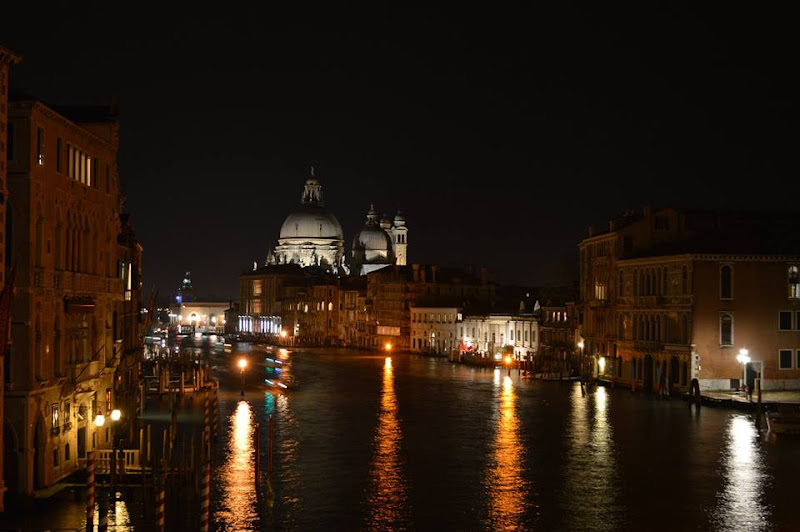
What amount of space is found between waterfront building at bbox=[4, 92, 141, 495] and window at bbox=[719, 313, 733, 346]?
99.7ft

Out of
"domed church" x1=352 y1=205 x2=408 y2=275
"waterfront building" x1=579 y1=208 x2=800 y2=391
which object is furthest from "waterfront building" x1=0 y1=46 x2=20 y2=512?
"domed church" x1=352 y1=205 x2=408 y2=275

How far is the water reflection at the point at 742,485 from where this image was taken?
84.8 ft

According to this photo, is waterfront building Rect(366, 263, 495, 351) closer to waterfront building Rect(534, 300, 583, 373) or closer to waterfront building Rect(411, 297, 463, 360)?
waterfront building Rect(411, 297, 463, 360)

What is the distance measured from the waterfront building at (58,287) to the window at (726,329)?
30375 mm

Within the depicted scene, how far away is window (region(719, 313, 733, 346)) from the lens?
5403 cm

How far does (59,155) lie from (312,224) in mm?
163245

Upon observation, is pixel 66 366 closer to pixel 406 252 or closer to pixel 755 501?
pixel 755 501

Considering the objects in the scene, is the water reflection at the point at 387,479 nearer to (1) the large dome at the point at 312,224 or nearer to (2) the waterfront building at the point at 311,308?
(2) the waterfront building at the point at 311,308

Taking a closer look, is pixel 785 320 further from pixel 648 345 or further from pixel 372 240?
pixel 372 240

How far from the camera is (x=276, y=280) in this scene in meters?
180

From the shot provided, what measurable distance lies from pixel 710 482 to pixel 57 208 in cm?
1711

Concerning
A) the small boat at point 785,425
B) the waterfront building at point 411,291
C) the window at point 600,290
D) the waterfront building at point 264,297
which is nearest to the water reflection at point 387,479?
the small boat at point 785,425

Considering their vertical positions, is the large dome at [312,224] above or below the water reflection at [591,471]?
Result: above

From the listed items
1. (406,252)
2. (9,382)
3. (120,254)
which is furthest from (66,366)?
(406,252)
